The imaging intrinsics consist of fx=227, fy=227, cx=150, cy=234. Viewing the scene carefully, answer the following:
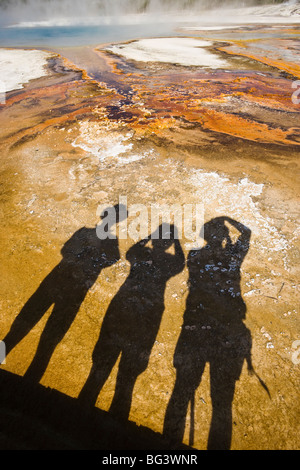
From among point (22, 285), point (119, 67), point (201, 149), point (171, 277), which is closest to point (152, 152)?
point (201, 149)

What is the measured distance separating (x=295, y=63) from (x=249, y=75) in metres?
5.15

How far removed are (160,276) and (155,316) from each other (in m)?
0.71

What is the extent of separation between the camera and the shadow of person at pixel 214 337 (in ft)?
8.26

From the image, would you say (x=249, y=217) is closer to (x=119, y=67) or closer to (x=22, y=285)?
(x=22, y=285)

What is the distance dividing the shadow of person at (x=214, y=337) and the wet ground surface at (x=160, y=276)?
0.02m

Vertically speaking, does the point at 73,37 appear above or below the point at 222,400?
above

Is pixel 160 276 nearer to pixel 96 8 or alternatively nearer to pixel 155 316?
pixel 155 316

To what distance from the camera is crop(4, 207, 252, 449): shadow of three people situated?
2.67 meters

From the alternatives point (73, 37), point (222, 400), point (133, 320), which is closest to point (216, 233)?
point (133, 320)

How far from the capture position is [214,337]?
10.2ft

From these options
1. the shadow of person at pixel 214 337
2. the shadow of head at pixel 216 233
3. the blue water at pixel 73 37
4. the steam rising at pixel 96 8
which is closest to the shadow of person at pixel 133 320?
the shadow of person at pixel 214 337

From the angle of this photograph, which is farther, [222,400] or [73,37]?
[73,37]

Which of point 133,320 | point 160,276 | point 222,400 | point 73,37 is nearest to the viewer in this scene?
point 222,400

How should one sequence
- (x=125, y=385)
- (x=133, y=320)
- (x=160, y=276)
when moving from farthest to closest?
(x=160, y=276) < (x=133, y=320) < (x=125, y=385)
